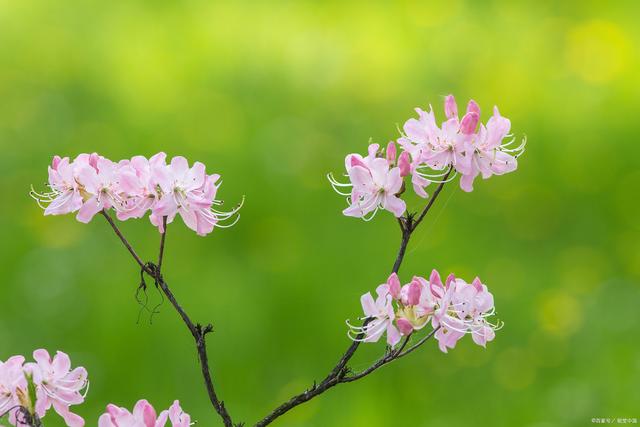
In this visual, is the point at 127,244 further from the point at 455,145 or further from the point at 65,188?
the point at 455,145

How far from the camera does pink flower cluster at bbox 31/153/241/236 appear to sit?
1552 mm

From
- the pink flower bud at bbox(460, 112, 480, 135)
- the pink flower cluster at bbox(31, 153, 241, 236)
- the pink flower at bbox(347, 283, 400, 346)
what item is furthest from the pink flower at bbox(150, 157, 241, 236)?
the pink flower bud at bbox(460, 112, 480, 135)

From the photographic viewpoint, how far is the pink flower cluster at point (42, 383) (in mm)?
1515

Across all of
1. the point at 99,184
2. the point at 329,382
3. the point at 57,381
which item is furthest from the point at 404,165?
the point at 57,381

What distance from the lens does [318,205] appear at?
4672 millimetres

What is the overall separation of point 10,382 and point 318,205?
10.5 feet

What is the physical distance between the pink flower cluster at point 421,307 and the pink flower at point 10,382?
0.54 metres

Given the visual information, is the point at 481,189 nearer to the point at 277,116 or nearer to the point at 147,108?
the point at 277,116

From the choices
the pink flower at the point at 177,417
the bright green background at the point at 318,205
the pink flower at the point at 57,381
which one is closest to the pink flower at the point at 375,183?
the pink flower at the point at 177,417

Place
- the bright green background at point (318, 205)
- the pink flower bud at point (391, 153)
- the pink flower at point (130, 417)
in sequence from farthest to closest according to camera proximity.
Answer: the bright green background at point (318, 205), the pink flower bud at point (391, 153), the pink flower at point (130, 417)

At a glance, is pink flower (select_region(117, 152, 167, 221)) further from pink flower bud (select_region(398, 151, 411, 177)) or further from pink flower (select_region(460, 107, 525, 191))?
pink flower (select_region(460, 107, 525, 191))

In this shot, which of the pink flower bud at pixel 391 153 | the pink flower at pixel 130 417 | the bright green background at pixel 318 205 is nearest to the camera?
the pink flower at pixel 130 417

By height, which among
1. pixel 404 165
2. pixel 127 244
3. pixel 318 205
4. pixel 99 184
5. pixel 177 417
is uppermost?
pixel 318 205

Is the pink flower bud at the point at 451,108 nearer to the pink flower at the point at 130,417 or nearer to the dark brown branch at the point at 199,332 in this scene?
the dark brown branch at the point at 199,332
